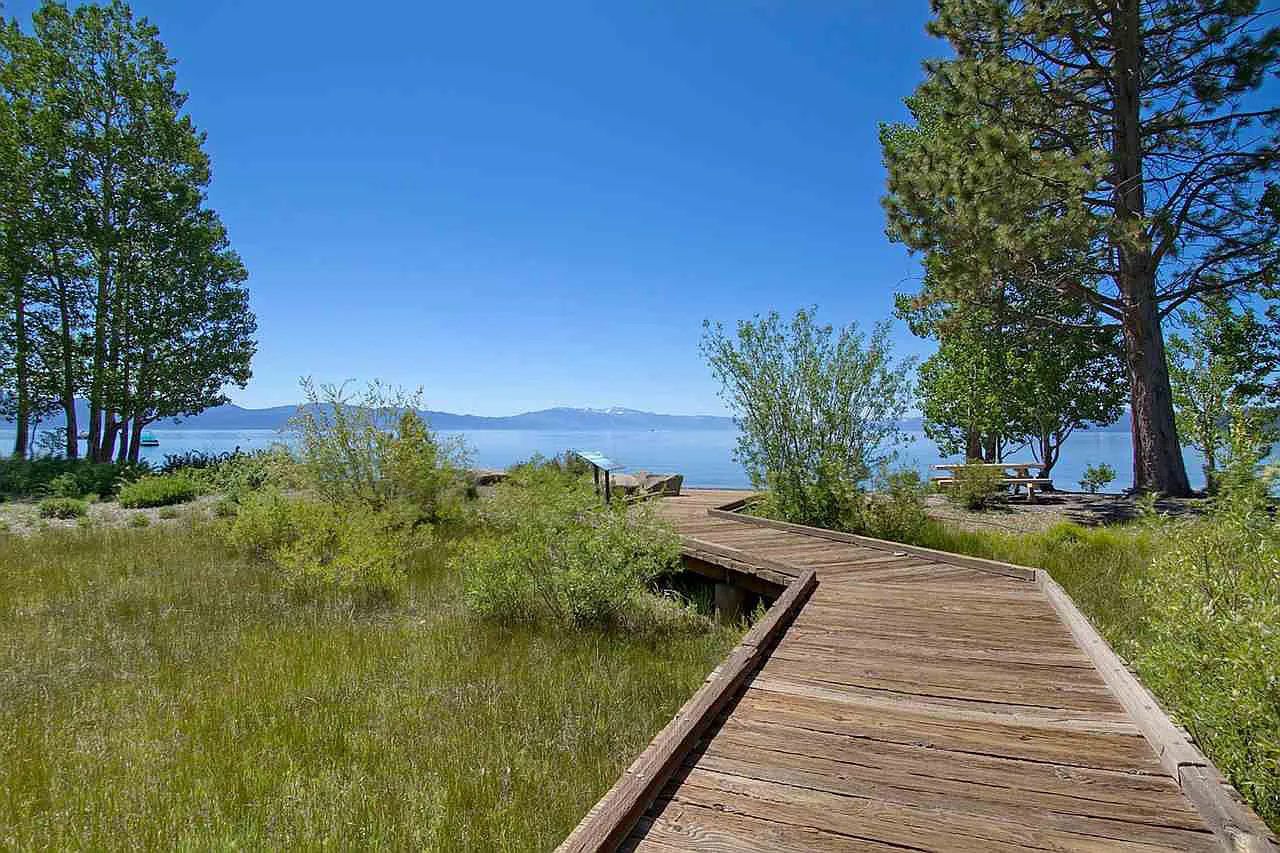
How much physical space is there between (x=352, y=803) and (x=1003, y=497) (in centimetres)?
1457

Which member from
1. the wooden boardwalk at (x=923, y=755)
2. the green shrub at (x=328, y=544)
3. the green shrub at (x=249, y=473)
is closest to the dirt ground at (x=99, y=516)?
the green shrub at (x=249, y=473)

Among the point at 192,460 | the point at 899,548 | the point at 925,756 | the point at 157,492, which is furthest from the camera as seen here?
the point at 192,460

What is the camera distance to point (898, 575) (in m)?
6.38

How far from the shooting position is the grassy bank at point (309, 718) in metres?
3.06

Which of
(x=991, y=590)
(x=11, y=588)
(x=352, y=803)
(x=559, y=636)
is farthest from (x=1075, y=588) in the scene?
(x=11, y=588)

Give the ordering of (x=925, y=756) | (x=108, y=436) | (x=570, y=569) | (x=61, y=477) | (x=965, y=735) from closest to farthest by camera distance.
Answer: (x=925, y=756) → (x=965, y=735) → (x=570, y=569) → (x=61, y=477) → (x=108, y=436)

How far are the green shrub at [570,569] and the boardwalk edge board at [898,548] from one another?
8.06 ft

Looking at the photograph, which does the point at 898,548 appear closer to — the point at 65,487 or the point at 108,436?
the point at 65,487

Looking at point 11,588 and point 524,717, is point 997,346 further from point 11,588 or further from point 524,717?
point 11,588

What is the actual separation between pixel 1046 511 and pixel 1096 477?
22.3ft

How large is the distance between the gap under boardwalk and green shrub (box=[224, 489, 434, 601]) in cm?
521

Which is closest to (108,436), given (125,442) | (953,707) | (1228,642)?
(125,442)

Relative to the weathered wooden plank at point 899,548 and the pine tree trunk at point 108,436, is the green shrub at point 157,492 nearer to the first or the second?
the pine tree trunk at point 108,436

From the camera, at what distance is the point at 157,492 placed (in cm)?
1452
